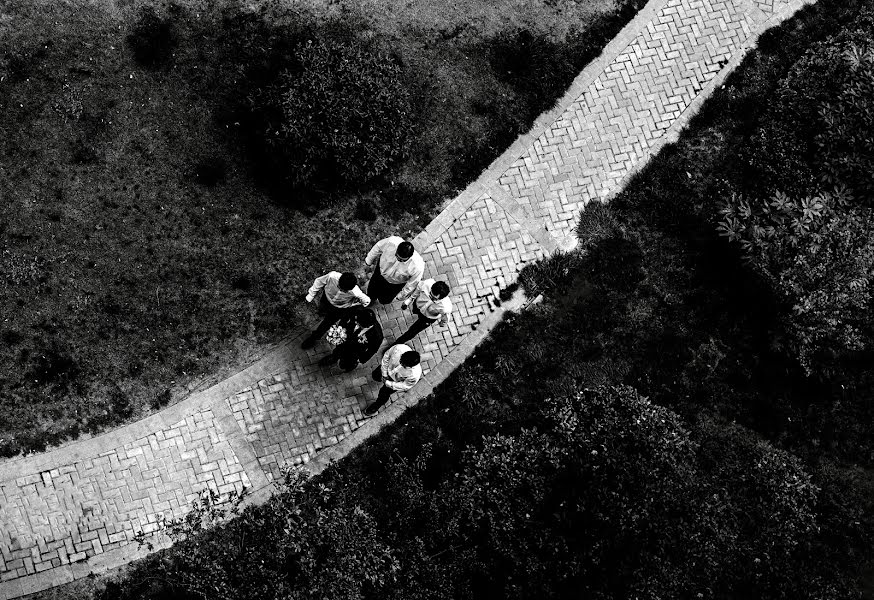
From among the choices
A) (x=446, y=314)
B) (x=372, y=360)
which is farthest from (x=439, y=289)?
(x=372, y=360)

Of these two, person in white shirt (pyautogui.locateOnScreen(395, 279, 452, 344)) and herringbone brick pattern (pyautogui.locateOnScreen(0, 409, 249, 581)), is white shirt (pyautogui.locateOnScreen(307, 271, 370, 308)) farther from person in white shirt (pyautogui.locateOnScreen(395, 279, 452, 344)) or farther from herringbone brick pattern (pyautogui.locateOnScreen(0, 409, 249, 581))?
herringbone brick pattern (pyautogui.locateOnScreen(0, 409, 249, 581))

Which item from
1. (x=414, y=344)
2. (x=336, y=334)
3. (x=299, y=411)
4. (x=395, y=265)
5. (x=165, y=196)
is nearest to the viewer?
(x=395, y=265)

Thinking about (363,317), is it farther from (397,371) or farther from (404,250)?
(404,250)

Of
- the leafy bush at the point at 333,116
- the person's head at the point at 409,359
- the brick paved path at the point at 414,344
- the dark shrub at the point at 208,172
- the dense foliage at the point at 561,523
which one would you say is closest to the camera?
the person's head at the point at 409,359

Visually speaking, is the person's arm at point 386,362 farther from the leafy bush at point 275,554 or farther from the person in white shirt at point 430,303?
the leafy bush at point 275,554

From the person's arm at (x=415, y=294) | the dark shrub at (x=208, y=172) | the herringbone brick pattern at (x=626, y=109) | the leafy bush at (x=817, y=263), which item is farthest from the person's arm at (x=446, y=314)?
the leafy bush at (x=817, y=263)

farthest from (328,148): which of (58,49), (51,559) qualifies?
(51,559)
